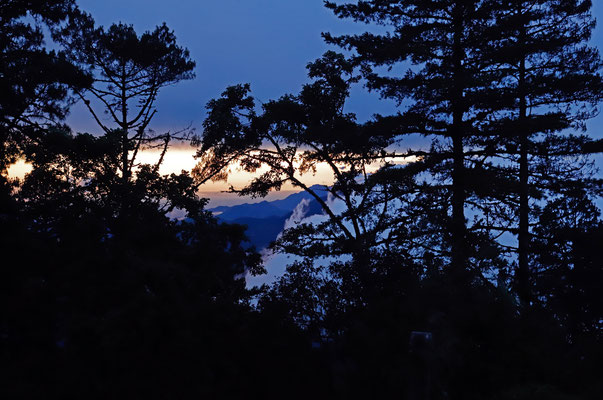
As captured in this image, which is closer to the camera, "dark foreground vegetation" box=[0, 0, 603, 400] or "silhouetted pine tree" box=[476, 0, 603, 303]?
"dark foreground vegetation" box=[0, 0, 603, 400]

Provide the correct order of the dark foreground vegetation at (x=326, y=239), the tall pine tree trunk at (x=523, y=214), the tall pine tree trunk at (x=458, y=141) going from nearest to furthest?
1. the dark foreground vegetation at (x=326, y=239)
2. the tall pine tree trunk at (x=458, y=141)
3. the tall pine tree trunk at (x=523, y=214)

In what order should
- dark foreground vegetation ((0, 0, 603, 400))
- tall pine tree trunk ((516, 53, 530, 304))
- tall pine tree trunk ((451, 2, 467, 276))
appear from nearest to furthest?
dark foreground vegetation ((0, 0, 603, 400)) < tall pine tree trunk ((451, 2, 467, 276)) < tall pine tree trunk ((516, 53, 530, 304))

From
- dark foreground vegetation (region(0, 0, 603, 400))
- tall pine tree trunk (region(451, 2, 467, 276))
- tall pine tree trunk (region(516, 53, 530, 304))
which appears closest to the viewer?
dark foreground vegetation (region(0, 0, 603, 400))

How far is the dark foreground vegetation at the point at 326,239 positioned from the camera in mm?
6121

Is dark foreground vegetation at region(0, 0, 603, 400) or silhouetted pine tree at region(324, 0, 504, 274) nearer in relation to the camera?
dark foreground vegetation at region(0, 0, 603, 400)

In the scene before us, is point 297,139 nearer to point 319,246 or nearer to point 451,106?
point 319,246

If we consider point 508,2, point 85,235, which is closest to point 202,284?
point 85,235

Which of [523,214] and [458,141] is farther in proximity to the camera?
[523,214]

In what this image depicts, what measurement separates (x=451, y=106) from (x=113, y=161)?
12472mm

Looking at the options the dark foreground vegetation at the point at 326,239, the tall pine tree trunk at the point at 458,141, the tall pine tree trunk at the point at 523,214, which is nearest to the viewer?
the dark foreground vegetation at the point at 326,239

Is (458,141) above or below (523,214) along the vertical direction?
above

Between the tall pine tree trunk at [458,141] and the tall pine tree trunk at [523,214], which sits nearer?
the tall pine tree trunk at [458,141]

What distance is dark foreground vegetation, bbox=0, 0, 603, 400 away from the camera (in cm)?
612

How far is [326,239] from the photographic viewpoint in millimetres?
20625
